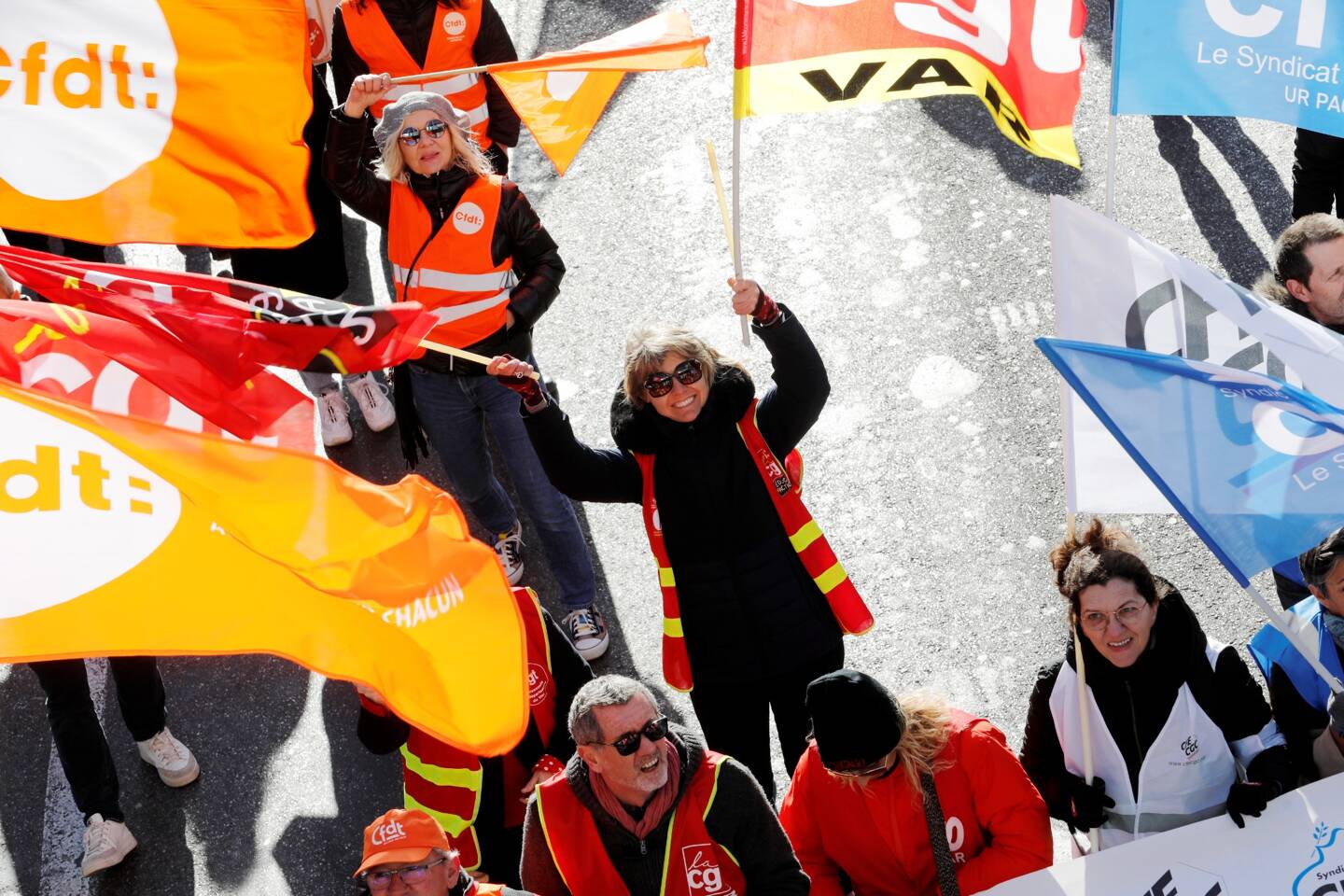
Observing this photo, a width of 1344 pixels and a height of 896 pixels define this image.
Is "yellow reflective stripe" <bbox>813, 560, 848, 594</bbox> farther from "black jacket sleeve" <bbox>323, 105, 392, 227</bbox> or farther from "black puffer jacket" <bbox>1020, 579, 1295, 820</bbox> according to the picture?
"black jacket sleeve" <bbox>323, 105, 392, 227</bbox>

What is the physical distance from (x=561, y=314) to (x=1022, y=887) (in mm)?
4681

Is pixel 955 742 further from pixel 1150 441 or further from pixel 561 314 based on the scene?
pixel 561 314

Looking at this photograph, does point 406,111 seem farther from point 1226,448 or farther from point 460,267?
point 1226,448

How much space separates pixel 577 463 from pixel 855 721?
1.38 metres

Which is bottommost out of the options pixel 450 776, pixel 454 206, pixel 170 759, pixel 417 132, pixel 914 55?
pixel 170 759

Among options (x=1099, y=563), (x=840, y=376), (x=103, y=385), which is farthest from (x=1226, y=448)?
(x=840, y=376)

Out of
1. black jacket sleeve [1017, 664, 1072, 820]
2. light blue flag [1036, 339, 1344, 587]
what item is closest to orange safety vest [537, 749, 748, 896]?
black jacket sleeve [1017, 664, 1072, 820]

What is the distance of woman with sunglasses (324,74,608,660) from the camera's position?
6270 mm

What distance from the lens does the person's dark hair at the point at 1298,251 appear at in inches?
224

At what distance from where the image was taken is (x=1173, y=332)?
4.83 meters

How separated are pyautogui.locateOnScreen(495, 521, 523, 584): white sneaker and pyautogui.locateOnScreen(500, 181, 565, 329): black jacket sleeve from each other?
1087 millimetres

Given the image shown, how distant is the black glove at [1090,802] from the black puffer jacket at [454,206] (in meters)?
2.73

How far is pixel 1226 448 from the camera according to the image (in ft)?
14.8

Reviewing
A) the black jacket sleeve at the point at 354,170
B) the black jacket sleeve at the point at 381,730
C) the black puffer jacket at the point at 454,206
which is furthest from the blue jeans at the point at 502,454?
the black jacket sleeve at the point at 381,730
